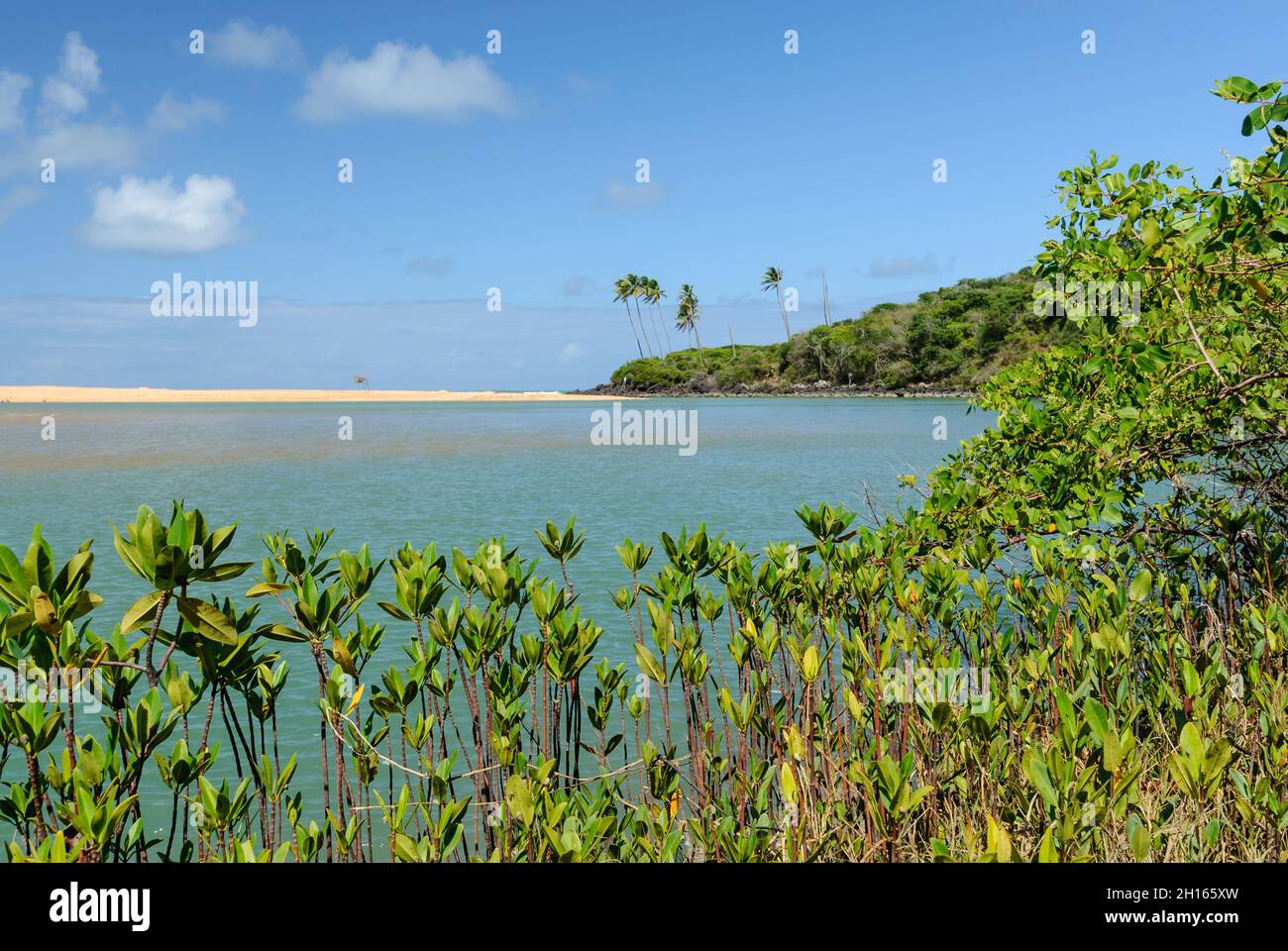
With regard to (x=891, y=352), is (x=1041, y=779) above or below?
below

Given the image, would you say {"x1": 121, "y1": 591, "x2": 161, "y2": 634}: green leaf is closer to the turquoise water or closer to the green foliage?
the green foliage

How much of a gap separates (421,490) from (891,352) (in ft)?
271

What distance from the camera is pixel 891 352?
96.7 meters

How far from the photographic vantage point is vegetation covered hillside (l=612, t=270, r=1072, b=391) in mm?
84062

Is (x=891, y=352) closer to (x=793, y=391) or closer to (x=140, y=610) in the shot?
(x=793, y=391)

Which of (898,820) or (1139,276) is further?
(1139,276)

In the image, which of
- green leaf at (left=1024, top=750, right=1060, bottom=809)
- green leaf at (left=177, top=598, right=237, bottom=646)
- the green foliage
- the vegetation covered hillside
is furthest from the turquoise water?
the vegetation covered hillside

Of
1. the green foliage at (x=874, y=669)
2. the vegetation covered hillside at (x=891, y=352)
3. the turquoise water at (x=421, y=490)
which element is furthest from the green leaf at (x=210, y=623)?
the vegetation covered hillside at (x=891, y=352)

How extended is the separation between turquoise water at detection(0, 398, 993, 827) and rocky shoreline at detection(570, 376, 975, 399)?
4863cm

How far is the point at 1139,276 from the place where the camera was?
4289mm

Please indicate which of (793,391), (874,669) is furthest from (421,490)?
(793,391)
